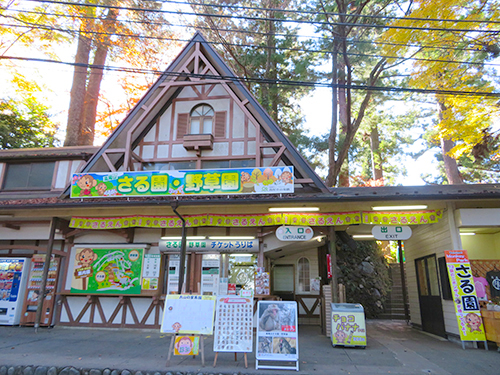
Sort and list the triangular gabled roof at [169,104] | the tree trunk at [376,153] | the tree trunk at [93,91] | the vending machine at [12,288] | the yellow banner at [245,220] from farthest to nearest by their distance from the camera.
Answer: the tree trunk at [376,153], the tree trunk at [93,91], the triangular gabled roof at [169,104], the vending machine at [12,288], the yellow banner at [245,220]

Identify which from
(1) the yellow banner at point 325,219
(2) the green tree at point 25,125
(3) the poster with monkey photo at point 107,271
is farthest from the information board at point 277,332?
(2) the green tree at point 25,125

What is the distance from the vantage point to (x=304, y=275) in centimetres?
1291

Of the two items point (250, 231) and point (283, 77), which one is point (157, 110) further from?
point (283, 77)

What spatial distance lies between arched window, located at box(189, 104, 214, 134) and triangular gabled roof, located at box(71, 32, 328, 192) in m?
0.94

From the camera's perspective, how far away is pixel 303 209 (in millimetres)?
9375

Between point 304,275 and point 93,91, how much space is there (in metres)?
15.6

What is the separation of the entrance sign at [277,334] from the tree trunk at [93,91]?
1486cm

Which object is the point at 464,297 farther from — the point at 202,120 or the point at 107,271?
the point at 107,271

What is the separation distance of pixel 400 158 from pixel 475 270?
18830mm

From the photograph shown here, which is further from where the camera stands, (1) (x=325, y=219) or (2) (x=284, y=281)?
(2) (x=284, y=281)

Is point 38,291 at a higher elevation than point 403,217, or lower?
lower

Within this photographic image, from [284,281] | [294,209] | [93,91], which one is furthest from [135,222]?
[93,91]

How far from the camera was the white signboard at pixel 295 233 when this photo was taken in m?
9.27

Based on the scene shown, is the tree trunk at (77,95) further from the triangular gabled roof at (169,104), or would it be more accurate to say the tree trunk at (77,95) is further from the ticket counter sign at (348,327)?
the ticket counter sign at (348,327)
